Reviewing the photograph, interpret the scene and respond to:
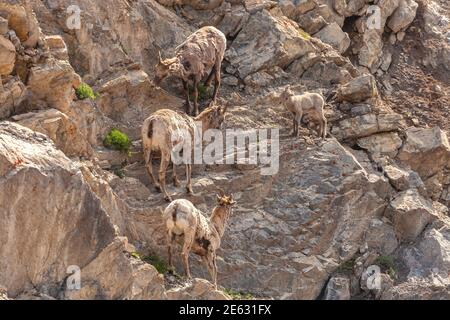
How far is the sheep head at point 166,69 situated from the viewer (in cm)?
2405

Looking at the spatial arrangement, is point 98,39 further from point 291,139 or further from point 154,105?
point 291,139

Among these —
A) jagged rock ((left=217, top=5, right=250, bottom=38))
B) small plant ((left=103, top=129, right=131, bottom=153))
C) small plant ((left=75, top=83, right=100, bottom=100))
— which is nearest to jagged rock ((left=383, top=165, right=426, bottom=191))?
jagged rock ((left=217, top=5, right=250, bottom=38))

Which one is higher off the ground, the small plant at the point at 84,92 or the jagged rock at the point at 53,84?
the jagged rock at the point at 53,84

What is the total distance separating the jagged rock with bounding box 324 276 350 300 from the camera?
2261 centimetres

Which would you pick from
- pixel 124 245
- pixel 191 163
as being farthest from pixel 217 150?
pixel 124 245

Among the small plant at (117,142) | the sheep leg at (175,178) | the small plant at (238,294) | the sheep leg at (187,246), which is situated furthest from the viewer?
the small plant at (117,142)

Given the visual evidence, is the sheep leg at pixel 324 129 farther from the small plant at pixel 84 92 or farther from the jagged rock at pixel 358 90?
the small plant at pixel 84 92

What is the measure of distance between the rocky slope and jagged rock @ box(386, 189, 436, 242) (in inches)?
1.3

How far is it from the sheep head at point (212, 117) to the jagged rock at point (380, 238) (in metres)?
4.25

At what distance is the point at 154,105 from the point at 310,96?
381cm

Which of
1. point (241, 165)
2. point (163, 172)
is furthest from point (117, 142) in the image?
point (241, 165)

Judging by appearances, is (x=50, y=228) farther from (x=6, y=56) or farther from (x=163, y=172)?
(x=163, y=172)

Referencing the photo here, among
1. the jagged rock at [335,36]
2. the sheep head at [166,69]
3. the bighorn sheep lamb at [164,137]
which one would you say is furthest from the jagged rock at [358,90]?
the bighorn sheep lamb at [164,137]
